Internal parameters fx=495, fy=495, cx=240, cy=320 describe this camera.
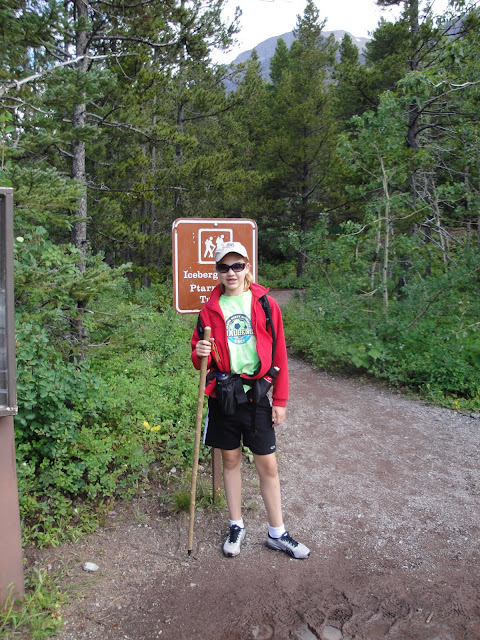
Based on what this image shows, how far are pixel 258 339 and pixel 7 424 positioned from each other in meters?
1.50

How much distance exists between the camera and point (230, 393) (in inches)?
122

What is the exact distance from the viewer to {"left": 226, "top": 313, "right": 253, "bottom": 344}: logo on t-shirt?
125 inches

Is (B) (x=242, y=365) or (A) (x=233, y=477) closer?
(B) (x=242, y=365)

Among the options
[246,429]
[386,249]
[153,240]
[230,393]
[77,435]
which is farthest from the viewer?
[153,240]

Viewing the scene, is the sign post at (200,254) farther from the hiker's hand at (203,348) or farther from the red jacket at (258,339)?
the hiker's hand at (203,348)

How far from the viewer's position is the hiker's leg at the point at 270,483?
326 centimetres

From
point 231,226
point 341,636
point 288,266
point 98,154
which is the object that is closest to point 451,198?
point 231,226

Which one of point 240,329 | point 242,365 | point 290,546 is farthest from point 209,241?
point 290,546

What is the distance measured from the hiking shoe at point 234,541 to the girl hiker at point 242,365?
15 millimetres

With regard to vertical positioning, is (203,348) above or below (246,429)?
above

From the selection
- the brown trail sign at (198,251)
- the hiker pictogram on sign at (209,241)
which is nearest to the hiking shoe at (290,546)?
the brown trail sign at (198,251)

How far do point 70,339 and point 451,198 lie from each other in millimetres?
6378

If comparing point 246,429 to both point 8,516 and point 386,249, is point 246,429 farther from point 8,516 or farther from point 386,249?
point 386,249

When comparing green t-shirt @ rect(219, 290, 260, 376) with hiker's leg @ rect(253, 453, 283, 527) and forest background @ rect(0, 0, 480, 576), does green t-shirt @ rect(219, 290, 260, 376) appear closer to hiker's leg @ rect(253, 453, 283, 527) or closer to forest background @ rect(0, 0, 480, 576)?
hiker's leg @ rect(253, 453, 283, 527)
